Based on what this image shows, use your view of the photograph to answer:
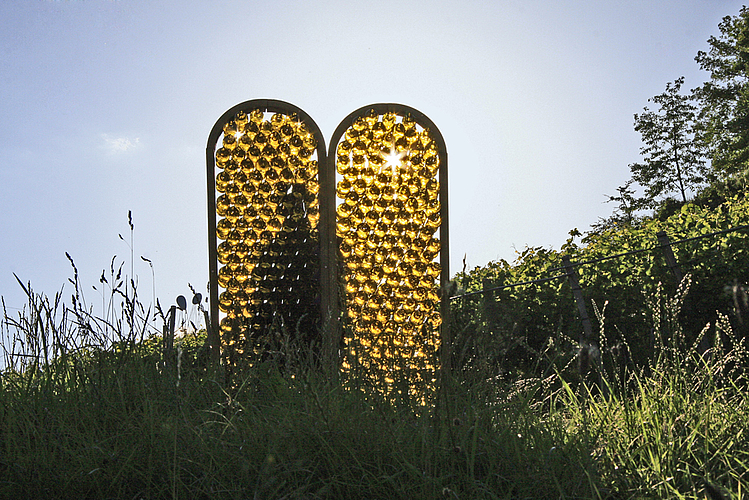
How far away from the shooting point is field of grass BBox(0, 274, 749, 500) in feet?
6.46

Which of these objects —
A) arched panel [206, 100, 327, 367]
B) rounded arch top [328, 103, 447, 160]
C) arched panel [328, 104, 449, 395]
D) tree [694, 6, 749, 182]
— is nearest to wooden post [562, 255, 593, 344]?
arched panel [328, 104, 449, 395]

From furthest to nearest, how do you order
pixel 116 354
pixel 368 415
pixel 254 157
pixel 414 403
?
pixel 254 157 → pixel 116 354 → pixel 414 403 → pixel 368 415

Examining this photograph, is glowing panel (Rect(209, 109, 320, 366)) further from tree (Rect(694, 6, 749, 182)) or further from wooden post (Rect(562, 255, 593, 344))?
tree (Rect(694, 6, 749, 182))

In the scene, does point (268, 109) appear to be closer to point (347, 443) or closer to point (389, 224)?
point (389, 224)

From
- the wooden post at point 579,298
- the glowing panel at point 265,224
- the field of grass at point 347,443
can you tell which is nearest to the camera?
the field of grass at point 347,443

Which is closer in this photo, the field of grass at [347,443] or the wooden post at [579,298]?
the field of grass at [347,443]

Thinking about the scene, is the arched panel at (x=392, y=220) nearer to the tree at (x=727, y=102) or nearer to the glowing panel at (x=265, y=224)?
the glowing panel at (x=265, y=224)

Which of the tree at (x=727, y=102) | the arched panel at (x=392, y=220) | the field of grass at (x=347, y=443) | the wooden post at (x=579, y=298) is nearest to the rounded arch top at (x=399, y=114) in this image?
the arched panel at (x=392, y=220)

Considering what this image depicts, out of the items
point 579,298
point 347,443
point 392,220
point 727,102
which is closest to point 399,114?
point 392,220

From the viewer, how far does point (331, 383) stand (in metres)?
2.65

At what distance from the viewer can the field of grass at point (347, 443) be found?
197 cm

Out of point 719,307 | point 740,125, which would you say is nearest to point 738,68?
point 740,125

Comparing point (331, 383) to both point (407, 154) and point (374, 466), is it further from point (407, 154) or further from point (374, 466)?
point (407, 154)

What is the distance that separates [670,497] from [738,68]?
22.6 meters
